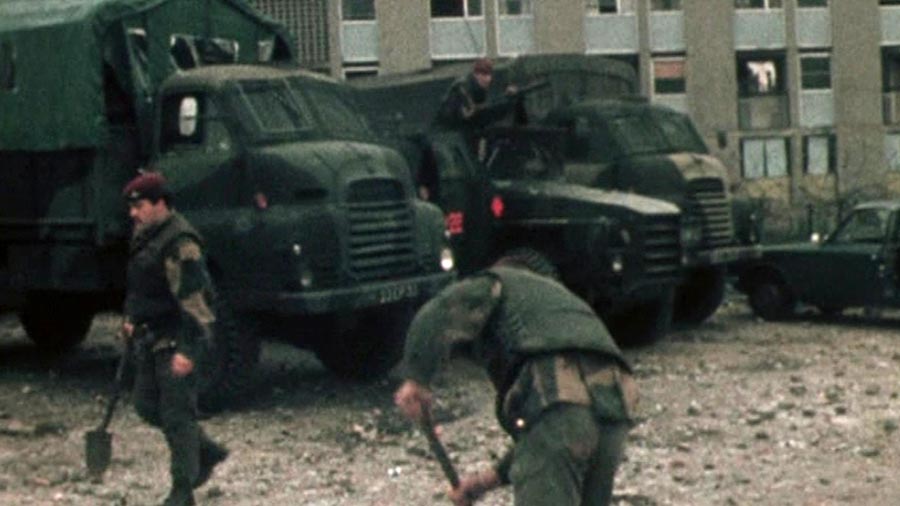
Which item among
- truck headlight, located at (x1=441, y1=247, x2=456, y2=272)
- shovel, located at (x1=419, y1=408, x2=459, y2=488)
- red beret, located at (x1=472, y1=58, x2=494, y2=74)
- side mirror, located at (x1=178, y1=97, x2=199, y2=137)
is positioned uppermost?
red beret, located at (x1=472, y1=58, x2=494, y2=74)

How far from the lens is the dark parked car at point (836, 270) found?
74.0 ft

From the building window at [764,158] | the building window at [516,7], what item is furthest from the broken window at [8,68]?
the building window at [764,158]

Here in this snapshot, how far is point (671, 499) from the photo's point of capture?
1139 centimetres

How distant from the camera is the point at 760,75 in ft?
200

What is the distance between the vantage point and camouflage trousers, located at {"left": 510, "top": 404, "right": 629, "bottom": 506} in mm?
6945

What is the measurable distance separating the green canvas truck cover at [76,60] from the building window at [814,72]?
149 ft

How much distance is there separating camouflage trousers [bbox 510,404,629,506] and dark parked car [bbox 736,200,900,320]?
1599cm

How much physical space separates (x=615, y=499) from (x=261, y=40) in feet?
27.6

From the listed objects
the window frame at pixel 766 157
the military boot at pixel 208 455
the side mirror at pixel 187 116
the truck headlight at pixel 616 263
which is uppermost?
the side mirror at pixel 187 116

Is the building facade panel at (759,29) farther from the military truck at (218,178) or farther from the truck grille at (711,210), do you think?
the military truck at (218,178)

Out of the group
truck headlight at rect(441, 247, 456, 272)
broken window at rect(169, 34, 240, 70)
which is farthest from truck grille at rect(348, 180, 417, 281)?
broken window at rect(169, 34, 240, 70)

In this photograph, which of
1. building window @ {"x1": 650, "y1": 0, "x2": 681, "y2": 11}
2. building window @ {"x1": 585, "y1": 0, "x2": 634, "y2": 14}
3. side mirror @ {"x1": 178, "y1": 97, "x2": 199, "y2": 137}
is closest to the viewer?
side mirror @ {"x1": 178, "y1": 97, "x2": 199, "y2": 137}

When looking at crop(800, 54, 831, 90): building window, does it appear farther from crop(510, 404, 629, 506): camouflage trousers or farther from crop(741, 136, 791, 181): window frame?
crop(510, 404, 629, 506): camouflage trousers

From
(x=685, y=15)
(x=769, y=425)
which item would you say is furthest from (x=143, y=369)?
(x=685, y=15)
